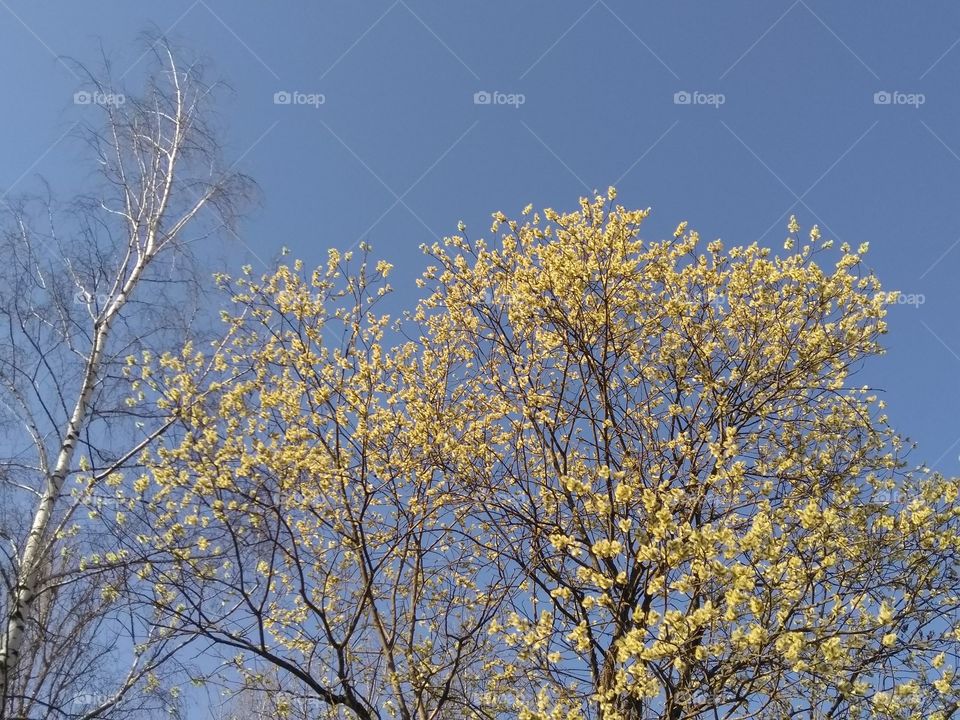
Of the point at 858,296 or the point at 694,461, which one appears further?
the point at 858,296

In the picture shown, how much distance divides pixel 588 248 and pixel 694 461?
8.19 feet

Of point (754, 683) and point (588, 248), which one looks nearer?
point (754, 683)

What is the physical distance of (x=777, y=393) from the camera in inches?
272

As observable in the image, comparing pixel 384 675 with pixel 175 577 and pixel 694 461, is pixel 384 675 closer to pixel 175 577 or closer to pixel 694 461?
pixel 175 577

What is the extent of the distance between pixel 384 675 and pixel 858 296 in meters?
6.37

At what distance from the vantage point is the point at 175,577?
19.2 feet

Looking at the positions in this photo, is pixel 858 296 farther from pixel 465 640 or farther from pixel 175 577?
pixel 175 577

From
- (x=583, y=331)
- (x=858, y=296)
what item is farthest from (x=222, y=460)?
(x=858, y=296)

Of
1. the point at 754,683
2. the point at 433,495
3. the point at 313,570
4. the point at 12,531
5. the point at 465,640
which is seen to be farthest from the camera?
the point at 313,570

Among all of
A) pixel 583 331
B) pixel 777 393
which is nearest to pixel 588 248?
pixel 583 331

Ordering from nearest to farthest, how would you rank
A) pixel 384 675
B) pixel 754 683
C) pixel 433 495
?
pixel 754 683
pixel 384 675
pixel 433 495

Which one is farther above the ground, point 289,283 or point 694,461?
point 289,283

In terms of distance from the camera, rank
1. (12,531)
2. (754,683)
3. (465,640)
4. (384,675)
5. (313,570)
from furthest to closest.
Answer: (313,570)
(384,675)
(12,531)
(465,640)
(754,683)

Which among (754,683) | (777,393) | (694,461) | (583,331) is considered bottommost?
(754,683)
